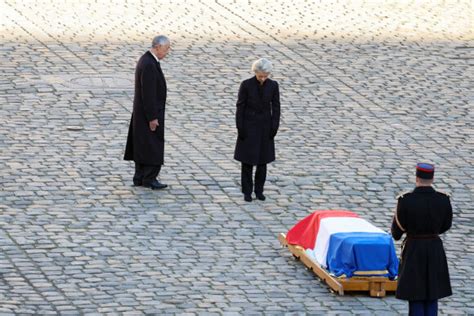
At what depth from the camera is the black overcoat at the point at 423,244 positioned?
11.7 meters

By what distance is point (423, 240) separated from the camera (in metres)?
11.8

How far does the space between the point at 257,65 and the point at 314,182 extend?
76.9 inches

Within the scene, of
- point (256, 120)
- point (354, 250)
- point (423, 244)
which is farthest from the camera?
point (256, 120)

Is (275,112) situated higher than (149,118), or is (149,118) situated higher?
(275,112)

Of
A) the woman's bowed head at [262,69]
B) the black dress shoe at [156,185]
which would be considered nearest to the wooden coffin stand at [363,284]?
the woman's bowed head at [262,69]

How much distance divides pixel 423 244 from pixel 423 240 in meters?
0.04

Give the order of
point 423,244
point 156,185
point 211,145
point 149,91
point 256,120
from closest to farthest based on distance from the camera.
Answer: point 423,244, point 256,120, point 149,91, point 156,185, point 211,145

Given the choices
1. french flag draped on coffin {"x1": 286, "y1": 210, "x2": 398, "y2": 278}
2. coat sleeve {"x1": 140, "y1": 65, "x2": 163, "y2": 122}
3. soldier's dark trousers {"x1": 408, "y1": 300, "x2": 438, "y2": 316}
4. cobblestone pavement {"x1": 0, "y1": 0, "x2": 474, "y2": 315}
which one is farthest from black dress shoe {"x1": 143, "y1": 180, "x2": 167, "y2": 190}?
soldier's dark trousers {"x1": 408, "y1": 300, "x2": 438, "y2": 316}

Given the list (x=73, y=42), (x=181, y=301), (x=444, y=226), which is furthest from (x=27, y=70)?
(x=444, y=226)

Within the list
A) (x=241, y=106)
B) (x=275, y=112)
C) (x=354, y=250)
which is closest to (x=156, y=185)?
(x=241, y=106)

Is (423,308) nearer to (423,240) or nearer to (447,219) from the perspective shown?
(423,240)

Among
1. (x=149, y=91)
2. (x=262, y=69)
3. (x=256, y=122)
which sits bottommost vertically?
(x=256, y=122)

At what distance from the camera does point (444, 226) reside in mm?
11836

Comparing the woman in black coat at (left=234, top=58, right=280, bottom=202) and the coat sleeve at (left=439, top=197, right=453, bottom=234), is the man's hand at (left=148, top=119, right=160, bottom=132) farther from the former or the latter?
the coat sleeve at (left=439, top=197, right=453, bottom=234)
